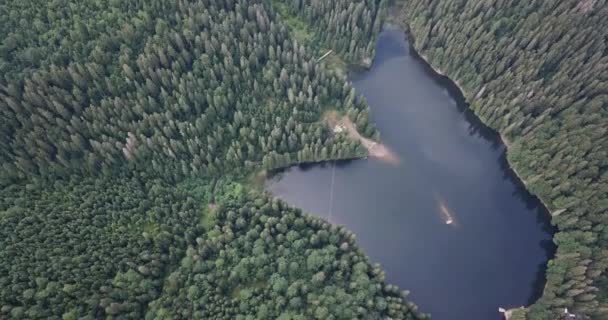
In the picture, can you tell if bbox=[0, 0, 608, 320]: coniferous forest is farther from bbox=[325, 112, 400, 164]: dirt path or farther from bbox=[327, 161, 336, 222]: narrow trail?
bbox=[327, 161, 336, 222]: narrow trail

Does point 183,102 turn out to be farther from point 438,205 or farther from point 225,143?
point 438,205

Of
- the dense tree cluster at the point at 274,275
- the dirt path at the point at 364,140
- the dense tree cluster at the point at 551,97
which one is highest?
the dense tree cluster at the point at 551,97

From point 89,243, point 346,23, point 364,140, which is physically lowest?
point 89,243

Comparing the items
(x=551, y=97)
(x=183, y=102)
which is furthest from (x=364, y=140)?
(x=551, y=97)

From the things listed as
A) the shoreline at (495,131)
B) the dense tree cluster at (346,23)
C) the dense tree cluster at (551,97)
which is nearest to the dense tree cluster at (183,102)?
the dense tree cluster at (346,23)

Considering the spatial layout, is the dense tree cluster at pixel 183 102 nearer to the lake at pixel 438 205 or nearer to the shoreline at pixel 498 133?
the lake at pixel 438 205
